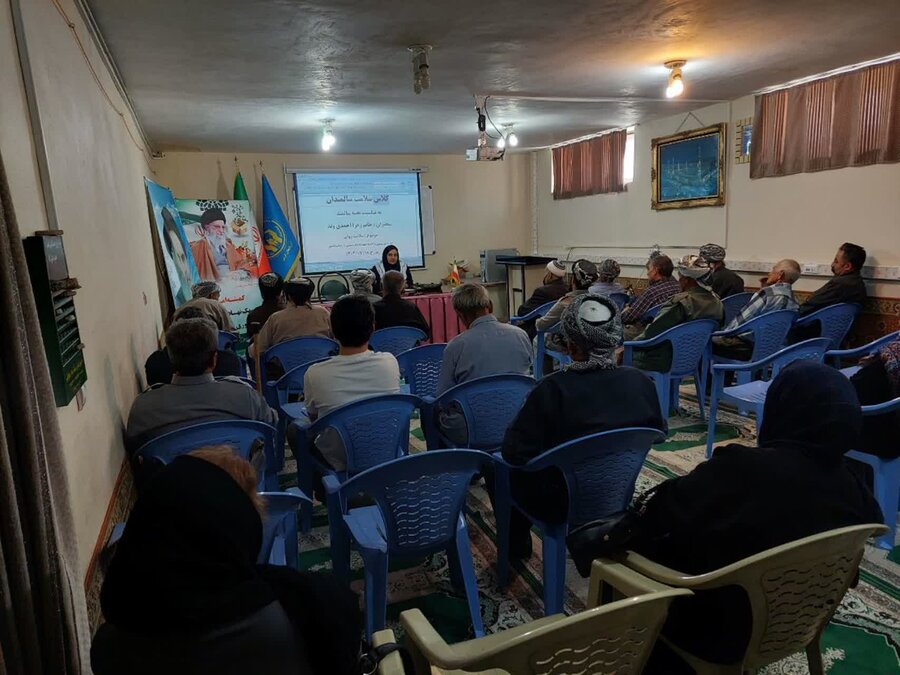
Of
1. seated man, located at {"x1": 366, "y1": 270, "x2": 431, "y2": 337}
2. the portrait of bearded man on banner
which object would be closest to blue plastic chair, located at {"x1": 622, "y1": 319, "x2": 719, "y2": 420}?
seated man, located at {"x1": 366, "y1": 270, "x2": 431, "y2": 337}

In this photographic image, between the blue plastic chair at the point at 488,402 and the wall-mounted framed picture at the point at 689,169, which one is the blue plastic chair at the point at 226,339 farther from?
the wall-mounted framed picture at the point at 689,169

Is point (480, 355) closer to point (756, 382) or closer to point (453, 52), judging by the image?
point (756, 382)

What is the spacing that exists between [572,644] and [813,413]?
2.64 ft

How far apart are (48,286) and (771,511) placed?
1.75 meters

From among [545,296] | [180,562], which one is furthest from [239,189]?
[180,562]

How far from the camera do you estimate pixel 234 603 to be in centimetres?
98

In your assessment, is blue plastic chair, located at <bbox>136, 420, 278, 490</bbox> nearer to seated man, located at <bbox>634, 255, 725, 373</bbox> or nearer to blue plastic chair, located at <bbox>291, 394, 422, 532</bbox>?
blue plastic chair, located at <bbox>291, 394, 422, 532</bbox>

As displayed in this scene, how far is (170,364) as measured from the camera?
288cm

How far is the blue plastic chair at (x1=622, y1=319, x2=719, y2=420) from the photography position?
12.7 ft

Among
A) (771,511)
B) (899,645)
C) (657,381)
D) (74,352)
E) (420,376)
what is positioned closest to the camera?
(771,511)

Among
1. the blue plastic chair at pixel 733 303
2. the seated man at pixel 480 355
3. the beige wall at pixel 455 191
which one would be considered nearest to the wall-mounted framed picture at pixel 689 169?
the blue plastic chair at pixel 733 303

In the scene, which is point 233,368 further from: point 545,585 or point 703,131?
point 703,131

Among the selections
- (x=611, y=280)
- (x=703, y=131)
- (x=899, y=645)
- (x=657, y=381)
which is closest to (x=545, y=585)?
(x=899, y=645)

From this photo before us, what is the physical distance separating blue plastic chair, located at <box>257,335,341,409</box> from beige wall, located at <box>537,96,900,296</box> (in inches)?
168
